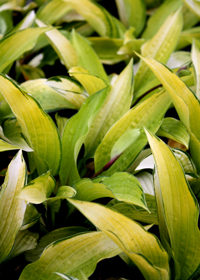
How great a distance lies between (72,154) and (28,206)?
0.19 metres

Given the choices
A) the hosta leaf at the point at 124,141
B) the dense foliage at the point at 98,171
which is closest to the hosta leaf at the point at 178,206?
the dense foliage at the point at 98,171

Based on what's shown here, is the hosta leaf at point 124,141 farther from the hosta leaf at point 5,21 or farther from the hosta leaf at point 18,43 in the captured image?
the hosta leaf at point 5,21

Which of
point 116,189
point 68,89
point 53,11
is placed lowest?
point 116,189

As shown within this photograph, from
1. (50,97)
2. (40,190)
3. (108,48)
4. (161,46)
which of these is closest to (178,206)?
(40,190)

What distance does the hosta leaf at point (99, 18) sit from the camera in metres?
1.19

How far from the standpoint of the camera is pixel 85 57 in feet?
3.55

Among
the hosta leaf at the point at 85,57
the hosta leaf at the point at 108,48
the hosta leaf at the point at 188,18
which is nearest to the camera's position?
the hosta leaf at the point at 85,57

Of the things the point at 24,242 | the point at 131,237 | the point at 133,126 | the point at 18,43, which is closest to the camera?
the point at 131,237

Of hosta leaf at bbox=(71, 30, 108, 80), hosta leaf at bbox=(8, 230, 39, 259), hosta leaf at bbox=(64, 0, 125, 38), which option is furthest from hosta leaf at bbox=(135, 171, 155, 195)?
hosta leaf at bbox=(64, 0, 125, 38)

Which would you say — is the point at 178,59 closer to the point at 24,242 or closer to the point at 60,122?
the point at 60,122

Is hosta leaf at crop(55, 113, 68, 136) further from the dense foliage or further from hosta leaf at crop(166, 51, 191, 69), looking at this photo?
hosta leaf at crop(166, 51, 191, 69)

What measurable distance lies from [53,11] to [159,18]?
20.1 inches

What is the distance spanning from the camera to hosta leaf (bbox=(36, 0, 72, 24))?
1288 millimetres

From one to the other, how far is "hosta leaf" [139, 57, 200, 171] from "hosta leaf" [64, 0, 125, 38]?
1.95 feet
